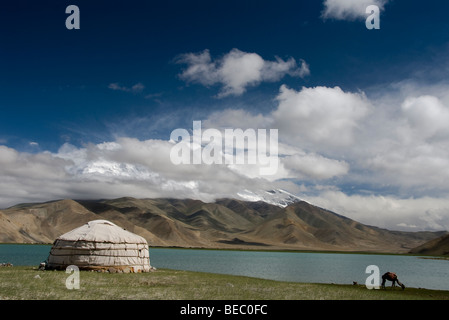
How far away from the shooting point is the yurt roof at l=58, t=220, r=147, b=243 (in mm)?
32031

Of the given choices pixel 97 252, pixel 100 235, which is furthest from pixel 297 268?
pixel 97 252

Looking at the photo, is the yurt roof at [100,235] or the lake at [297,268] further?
the lake at [297,268]

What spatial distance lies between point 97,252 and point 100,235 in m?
1.53

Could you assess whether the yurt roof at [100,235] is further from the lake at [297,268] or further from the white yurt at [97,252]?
the lake at [297,268]

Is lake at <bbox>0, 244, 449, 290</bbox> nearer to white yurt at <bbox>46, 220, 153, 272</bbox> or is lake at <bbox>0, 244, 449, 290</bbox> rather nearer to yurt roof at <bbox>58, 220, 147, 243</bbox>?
white yurt at <bbox>46, 220, 153, 272</bbox>

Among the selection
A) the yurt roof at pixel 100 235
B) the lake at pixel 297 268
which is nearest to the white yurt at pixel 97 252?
the yurt roof at pixel 100 235

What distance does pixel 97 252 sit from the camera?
1243 inches

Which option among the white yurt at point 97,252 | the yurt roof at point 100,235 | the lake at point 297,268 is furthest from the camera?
the lake at point 297,268

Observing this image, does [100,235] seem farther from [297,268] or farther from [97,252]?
[297,268]

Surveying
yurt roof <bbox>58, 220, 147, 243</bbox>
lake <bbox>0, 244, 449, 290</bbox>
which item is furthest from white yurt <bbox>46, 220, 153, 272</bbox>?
lake <bbox>0, 244, 449, 290</bbox>

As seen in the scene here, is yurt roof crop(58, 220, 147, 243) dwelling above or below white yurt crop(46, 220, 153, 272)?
above

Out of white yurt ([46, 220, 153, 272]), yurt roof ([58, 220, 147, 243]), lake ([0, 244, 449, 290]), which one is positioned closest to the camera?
white yurt ([46, 220, 153, 272])

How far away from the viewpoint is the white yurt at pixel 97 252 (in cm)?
3133

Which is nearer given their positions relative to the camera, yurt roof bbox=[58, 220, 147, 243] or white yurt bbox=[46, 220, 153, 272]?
white yurt bbox=[46, 220, 153, 272]
